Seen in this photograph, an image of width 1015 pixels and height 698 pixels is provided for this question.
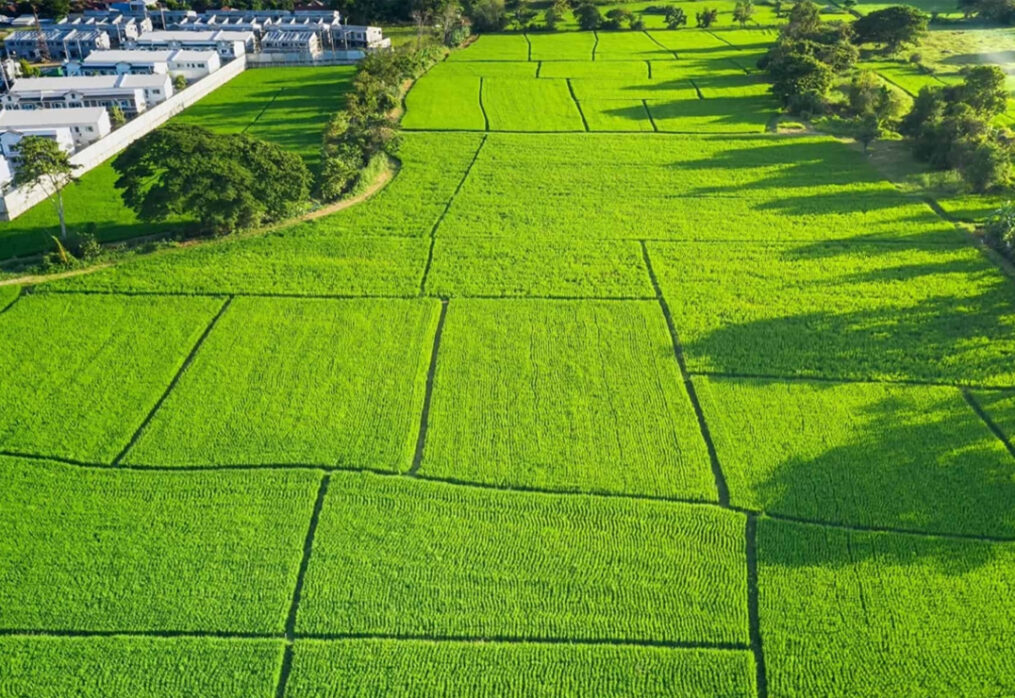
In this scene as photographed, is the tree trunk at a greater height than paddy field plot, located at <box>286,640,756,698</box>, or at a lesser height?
greater

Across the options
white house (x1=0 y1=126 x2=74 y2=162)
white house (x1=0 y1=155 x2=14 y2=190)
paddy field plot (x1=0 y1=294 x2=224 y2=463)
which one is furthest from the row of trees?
white house (x1=0 y1=155 x2=14 y2=190)

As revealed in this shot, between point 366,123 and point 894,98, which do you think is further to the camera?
point 894,98

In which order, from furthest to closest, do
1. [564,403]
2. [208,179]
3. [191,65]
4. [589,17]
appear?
[589,17] < [191,65] < [208,179] < [564,403]

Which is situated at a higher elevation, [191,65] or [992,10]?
[992,10]

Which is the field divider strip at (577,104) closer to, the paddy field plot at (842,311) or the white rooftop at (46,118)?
the paddy field plot at (842,311)

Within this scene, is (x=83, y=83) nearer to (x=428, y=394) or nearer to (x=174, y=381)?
(x=174, y=381)

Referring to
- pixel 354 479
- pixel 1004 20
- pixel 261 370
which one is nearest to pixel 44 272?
pixel 261 370

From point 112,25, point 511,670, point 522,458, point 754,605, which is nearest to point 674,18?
point 112,25

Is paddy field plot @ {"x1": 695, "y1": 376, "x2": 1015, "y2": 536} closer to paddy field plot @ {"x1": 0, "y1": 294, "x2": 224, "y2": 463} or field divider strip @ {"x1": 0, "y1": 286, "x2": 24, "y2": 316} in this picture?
paddy field plot @ {"x1": 0, "y1": 294, "x2": 224, "y2": 463}
